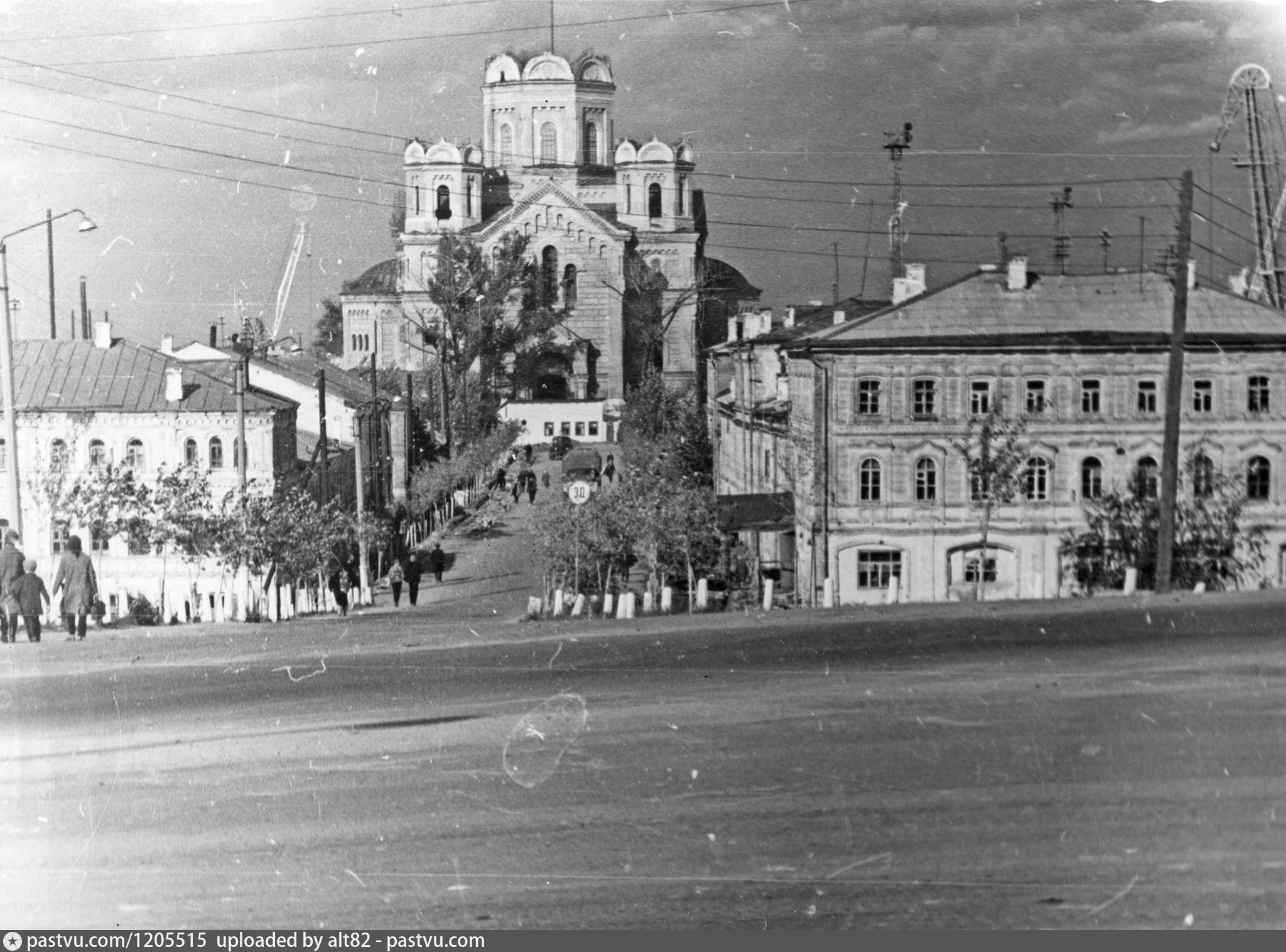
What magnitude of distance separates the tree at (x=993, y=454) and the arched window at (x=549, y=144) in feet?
4.84

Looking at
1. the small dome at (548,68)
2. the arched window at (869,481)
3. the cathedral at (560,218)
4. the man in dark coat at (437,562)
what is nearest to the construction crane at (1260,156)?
the arched window at (869,481)

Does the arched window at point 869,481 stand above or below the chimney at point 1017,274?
below

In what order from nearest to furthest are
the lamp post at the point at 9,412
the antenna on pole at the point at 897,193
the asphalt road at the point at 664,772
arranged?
the asphalt road at the point at 664,772
the lamp post at the point at 9,412
the antenna on pole at the point at 897,193

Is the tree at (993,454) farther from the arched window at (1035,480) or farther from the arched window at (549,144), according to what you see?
the arched window at (549,144)

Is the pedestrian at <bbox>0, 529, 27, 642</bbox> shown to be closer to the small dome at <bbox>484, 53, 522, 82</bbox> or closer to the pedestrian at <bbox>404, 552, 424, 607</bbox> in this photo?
the pedestrian at <bbox>404, 552, 424, 607</bbox>

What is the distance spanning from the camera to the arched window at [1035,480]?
13.4 ft

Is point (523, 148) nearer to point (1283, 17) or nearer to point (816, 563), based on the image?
point (816, 563)

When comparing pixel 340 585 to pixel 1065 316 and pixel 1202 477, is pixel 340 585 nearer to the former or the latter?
pixel 1065 316

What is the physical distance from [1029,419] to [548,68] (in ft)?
5.68

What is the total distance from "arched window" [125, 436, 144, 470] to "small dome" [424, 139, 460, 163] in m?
1.20

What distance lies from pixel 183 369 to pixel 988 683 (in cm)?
253

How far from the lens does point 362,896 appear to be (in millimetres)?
3352

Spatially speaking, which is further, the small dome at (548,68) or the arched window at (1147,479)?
the arched window at (1147,479)

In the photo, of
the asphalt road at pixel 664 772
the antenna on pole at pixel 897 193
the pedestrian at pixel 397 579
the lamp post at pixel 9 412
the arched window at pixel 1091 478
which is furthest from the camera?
the pedestrian at pixel 397 579
